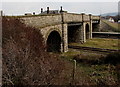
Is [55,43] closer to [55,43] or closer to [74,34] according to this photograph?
[55,43]

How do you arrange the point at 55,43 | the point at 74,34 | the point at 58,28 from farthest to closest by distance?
the point at 74,34 → the point at 55,43 → the point at 58,28

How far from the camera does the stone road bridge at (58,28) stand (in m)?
17.9

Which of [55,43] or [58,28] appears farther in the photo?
[55,43]

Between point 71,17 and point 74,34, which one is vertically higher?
point 71,17

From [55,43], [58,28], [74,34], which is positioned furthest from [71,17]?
[74,34]

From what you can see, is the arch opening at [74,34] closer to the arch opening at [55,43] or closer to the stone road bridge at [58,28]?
the stone road bridge at [58,28]

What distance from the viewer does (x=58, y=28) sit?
77.2 feet

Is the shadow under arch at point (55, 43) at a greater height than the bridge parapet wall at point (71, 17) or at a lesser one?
lesser

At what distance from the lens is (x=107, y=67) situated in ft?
62.9

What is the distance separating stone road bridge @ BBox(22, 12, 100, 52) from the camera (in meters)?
17.9

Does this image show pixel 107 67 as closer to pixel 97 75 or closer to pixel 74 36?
pixel 97 75

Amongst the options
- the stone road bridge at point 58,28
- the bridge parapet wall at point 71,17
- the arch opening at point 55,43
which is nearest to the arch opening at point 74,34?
the stone road bridge at point 58,28

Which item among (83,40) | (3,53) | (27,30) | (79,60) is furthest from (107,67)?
(83,40)

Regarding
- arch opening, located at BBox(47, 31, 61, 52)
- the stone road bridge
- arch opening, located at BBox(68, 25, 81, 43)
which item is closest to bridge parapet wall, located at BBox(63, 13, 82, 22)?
the stone road bridge
